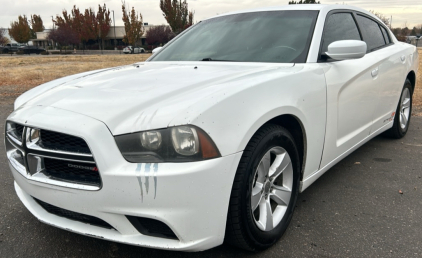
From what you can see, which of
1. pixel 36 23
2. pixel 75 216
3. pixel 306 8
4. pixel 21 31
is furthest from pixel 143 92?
pixel 36 23

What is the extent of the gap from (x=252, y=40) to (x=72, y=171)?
1803 millimetres

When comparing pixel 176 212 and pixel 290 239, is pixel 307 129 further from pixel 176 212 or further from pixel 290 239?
pixel 176 212

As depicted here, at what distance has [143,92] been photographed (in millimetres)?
2039

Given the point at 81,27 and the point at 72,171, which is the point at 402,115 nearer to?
the point at 72,171

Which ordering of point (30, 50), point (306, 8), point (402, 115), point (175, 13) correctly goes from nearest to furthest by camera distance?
point (306, 8) → point (402, 115) → point (175, 13) → point (30, 50)

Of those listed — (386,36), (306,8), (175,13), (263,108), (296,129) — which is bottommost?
(296,129)

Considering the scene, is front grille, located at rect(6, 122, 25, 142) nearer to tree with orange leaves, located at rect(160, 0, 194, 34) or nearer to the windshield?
the windshield

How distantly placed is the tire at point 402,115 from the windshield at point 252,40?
201 cm

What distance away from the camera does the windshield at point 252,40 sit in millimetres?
2781

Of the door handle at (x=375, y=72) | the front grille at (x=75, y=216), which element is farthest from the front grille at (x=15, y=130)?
the door handle at (x=375, y=72)

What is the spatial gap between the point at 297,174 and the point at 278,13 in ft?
4.93

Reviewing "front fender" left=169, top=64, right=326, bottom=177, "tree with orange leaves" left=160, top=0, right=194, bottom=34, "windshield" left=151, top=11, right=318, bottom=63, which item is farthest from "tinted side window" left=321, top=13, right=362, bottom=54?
"tree with orange leaves" left=160, top=0, right=194, bottom=34

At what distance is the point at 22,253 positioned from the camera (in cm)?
222

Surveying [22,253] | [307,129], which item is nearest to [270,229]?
[307,129]
